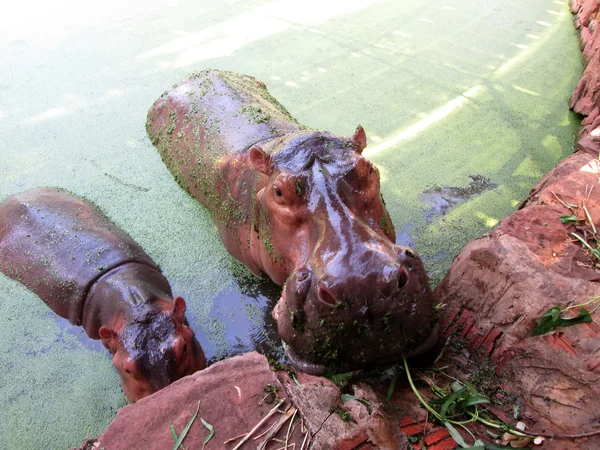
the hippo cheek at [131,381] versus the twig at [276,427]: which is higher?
the twig at [276,427]

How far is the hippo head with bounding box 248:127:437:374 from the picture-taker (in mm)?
1816

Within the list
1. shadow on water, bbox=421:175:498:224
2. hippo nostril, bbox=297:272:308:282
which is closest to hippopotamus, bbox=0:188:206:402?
hippo nostril, bbox=297:272:308:282

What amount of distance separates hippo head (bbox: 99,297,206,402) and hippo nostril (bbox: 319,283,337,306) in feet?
3.75

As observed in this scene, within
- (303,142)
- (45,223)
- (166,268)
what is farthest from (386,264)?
(45,223)

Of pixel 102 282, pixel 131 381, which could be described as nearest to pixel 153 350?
pixel 131 381

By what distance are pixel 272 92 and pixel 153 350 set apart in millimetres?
3372

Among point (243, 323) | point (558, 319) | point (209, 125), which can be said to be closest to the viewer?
point (558, 319)

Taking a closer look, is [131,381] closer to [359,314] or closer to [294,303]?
[294,303]

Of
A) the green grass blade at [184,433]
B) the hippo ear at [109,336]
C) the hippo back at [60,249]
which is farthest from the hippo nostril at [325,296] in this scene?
the hippo back at [60,249]

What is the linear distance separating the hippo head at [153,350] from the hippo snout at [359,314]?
81 centimetres

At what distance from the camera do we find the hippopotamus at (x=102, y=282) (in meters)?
2.65

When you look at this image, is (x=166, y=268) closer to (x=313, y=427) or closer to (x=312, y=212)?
(x=312, y=212)

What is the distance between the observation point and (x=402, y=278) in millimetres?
1811

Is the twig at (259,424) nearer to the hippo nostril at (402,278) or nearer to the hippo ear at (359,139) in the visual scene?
the hippo nostril at (402,278)
